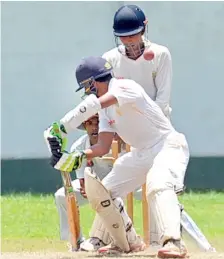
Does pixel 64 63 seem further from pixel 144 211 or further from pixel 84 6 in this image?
pixel 144 211

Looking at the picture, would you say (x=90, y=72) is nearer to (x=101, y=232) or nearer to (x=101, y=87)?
(x=101, y=87)

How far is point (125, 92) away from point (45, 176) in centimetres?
556

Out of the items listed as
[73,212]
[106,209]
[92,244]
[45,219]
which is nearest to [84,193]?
[73,212]

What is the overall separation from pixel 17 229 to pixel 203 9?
3620mm

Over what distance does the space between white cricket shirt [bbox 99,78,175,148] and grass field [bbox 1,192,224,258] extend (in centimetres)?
136

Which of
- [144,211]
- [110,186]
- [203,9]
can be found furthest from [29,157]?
[110,186]

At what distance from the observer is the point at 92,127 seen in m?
7.79

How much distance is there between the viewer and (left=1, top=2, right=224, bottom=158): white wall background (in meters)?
11.8

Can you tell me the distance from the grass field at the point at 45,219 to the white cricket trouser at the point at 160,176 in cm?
110

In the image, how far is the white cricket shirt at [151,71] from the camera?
7.85 m

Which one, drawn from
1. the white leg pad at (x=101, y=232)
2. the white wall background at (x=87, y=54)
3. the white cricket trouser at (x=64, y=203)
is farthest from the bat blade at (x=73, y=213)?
the white wall background at (x=87, y=54)

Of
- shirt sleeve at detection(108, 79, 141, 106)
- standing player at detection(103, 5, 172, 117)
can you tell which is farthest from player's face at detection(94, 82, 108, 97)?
standing player at detection(103, 5, 172, 117)

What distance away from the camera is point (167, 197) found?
6.35 meters

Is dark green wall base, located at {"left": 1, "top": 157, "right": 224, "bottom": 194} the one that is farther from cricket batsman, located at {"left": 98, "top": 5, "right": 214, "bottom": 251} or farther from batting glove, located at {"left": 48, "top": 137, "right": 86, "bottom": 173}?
batting glove, located at {"left": 48, "top": 137, "right": 86, "bottom": 173}
